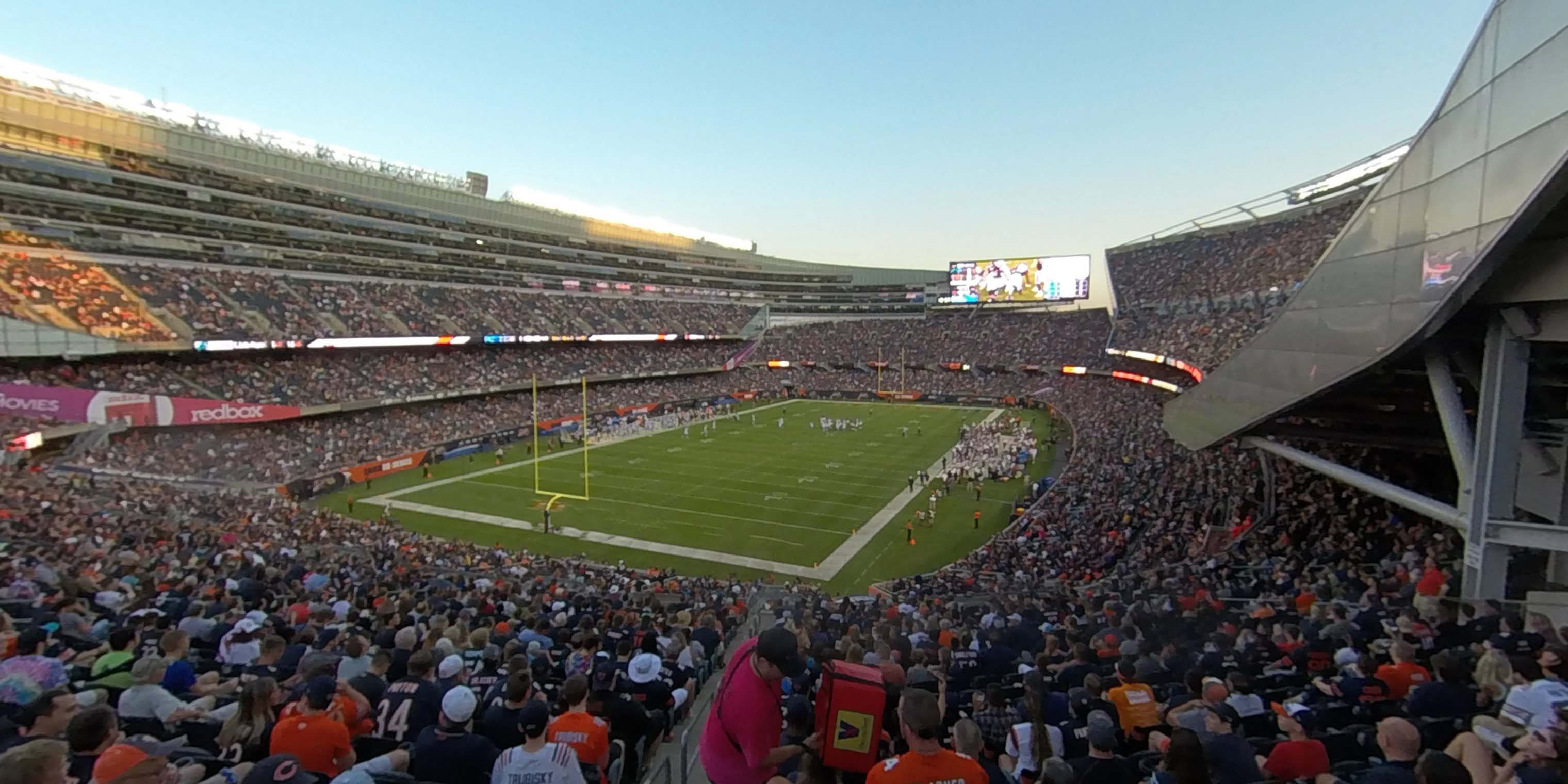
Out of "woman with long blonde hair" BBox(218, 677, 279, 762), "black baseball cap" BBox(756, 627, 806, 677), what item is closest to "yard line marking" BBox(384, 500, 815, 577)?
"woman with long blonde hair" BBox(218, 677, 279, 762)

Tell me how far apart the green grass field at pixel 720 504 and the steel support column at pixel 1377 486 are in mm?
10393

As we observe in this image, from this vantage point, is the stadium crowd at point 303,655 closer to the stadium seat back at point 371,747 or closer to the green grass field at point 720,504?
the stadium seat back at point 371,747

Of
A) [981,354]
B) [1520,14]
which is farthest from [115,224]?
[981,354]

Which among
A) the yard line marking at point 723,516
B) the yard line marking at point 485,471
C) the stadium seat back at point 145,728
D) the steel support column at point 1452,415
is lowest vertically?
the yard line marking at point 485,471

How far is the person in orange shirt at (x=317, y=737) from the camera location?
4.05 m

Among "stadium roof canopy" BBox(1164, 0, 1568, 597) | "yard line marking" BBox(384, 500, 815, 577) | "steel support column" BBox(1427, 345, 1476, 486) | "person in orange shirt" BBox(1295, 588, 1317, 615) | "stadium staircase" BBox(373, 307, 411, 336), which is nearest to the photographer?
"stadium roof canopy" BBox(1164, 0, 1568, 597)

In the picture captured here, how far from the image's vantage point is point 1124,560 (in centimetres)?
1800

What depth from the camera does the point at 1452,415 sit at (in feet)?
31.0

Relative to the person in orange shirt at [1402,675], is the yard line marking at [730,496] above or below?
below

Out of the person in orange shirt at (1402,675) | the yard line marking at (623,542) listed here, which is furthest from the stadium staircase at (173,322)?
the person in orange shirt at (1402,675)

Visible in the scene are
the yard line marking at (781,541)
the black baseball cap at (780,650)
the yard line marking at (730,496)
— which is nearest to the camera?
the black baseball cap at (780,650)

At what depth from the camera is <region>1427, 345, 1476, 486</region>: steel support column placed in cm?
922

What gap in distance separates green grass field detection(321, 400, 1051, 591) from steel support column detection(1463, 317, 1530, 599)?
14.0 metres

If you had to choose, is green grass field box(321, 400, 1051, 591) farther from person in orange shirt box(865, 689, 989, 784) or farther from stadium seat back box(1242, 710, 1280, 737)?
person in orange shirt box(865, 689, 989, 784)
